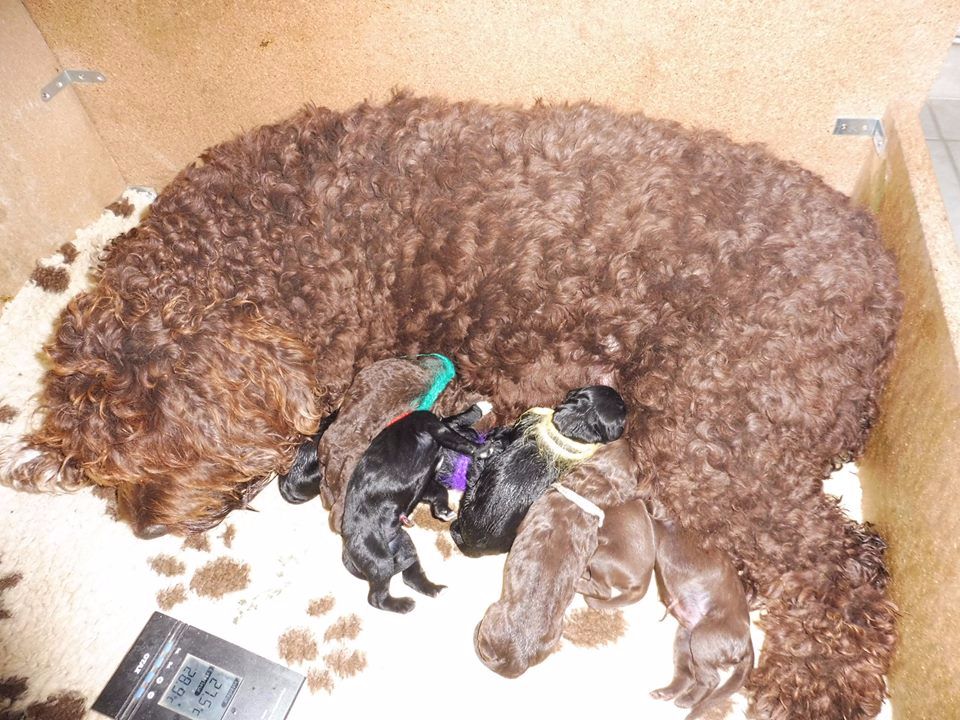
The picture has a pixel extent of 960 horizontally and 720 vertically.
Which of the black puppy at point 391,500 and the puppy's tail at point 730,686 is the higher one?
the black puppy at point 391,500

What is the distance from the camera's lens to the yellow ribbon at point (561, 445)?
2250mm

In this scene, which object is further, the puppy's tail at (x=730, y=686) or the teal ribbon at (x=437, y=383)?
the teal ribbon at (x=437, y=383)

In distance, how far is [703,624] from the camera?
203 centimetres

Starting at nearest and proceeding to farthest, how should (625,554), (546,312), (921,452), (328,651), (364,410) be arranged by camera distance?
(921,452), (546,312), (625,554), (328,651), (364,410)

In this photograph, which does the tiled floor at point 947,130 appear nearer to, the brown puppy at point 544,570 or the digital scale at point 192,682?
the brown puppy at point 544,570

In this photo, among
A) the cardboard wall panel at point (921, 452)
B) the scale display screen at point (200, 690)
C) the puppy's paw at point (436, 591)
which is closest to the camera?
the cardboard wall panel at point (921, 452)

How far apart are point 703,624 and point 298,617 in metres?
1.38

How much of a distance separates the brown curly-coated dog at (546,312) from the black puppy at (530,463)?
10 cm

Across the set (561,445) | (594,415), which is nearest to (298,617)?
(561,445)

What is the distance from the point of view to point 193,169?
2.18 m

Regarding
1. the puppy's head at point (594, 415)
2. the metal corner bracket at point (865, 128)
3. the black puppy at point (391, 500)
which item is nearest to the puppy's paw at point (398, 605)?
the black puppy at point (391, 500)

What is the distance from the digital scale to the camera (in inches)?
84.0

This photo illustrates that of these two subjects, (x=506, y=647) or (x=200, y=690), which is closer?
(x=506, y=647)

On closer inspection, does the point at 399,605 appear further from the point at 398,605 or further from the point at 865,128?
the point at 865,128
